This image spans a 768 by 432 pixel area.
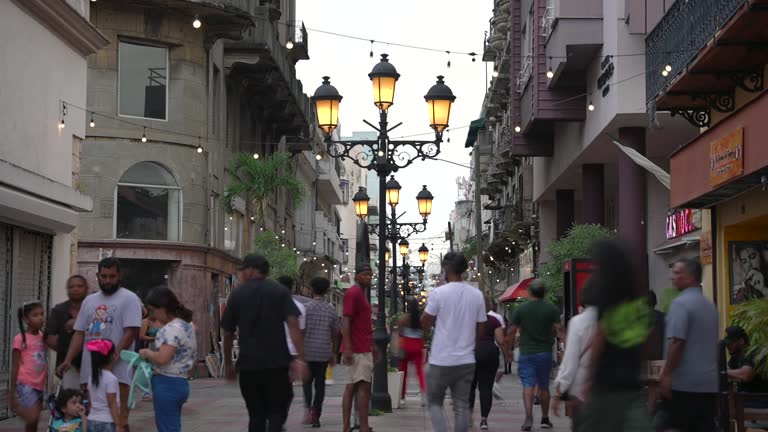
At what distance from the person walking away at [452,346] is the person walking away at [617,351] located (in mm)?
3638

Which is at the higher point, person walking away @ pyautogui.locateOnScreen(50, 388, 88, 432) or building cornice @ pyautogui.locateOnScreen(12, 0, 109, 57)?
building cornice @ pyautogui.locateOnScreen(12, 0, 109, 57)

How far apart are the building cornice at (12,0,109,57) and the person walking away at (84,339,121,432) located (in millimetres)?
8889

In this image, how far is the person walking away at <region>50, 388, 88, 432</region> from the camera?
957 centimetres

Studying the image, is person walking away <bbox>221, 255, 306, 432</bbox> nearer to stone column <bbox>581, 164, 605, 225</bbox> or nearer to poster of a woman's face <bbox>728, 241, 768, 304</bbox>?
poster of a woman's face <bbox>728, 241, 768, 304</bbox>

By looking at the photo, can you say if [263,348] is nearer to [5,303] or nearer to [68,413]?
[68,413]

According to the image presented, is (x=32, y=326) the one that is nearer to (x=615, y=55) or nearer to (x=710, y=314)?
(x=710, y=314)

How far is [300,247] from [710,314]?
48191 mm

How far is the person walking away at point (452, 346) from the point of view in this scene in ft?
35.8

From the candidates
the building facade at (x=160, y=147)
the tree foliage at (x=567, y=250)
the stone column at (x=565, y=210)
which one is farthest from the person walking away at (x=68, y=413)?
the stone column at (x=565, y=210)

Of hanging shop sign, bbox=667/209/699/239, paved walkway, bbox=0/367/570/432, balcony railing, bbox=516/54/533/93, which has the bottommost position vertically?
paved walkway, bbox=0/367/570/432

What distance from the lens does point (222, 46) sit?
34625 millimetres

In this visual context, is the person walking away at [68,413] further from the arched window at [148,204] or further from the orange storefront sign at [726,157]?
the arched window at [148,204]

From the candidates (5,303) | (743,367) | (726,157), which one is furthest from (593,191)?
(743,367)

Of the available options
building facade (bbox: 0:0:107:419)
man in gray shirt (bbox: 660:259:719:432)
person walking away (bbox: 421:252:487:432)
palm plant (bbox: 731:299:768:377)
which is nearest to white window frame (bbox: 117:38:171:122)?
building facade (bbox: 0:0:107:419)
